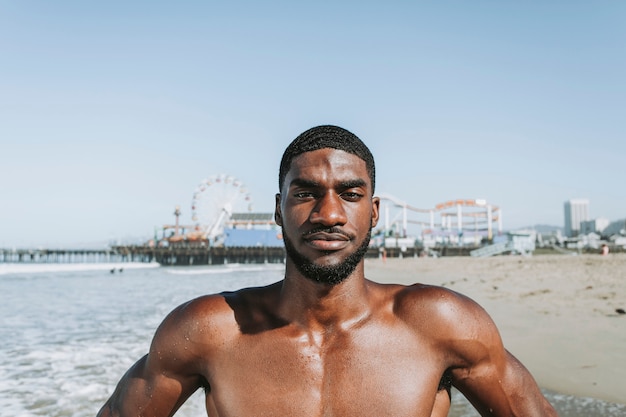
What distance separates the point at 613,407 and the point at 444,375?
292 centimetres

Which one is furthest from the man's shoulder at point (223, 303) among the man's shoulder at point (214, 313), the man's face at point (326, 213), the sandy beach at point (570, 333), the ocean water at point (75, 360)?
the sandy beach at point (570, 333)

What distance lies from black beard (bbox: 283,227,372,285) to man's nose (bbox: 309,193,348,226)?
0.43 ft

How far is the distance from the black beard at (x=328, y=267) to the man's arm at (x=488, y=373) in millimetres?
400

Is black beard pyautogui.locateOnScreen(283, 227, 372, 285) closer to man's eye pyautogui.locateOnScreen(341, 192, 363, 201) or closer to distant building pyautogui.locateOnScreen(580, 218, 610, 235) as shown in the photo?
man's eye pyautogui.locateOnScreen(341, 192, 363, 201)

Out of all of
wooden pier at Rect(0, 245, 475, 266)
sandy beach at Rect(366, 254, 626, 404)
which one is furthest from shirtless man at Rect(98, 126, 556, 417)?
wooden pier at Rect(0, 245, 475, 266)

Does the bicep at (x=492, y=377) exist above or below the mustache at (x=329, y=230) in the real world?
below

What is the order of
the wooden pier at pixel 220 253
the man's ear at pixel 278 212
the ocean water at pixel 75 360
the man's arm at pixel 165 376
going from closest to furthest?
1. the man's arm at pixel 165 376
2. the man's ear at pixel 278 212
3. the ocean water at pixel 75 360
4. the wooden pier at pixel 220 253

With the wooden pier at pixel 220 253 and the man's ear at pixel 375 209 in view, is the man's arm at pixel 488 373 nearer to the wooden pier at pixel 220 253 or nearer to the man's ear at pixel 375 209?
the man's ear at pixel 375 209

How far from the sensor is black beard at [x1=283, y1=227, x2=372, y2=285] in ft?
5.64

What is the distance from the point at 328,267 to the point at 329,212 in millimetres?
195

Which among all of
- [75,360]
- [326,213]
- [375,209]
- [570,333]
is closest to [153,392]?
[326,213]

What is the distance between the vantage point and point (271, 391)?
1.71 metres

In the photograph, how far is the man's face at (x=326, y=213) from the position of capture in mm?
1679

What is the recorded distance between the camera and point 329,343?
5.87 ft
